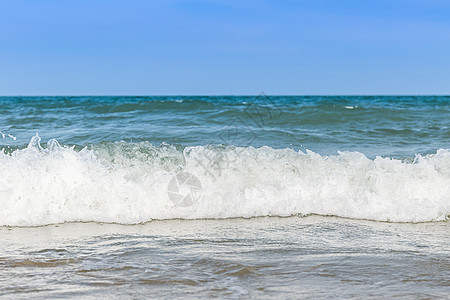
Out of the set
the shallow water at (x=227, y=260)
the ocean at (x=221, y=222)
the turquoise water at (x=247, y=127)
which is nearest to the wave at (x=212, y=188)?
the ocean at (x=221, y=222)

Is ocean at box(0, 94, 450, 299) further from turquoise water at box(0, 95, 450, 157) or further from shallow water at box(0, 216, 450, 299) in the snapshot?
turquoise water at box(0, 95, 450, 157)

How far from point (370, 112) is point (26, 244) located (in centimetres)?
1054

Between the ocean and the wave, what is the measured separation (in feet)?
0.05

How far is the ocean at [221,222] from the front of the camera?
9.31 ft

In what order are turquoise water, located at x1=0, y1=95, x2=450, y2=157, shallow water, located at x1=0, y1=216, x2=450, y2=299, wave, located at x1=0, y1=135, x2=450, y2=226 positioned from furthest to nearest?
turquoise water, located at x1=0, y1=95, x2=450, y2=157
wave, located at x1=0, y1=135, x2=450, y2=226
shallow water, located at x1=0, y1=216, x2=450, y2=299

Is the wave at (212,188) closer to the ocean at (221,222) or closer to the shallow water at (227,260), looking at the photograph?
the ocean at (221,222)

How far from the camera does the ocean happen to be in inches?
Answer: 112

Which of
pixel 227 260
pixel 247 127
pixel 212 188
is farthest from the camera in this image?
pixel 247 127

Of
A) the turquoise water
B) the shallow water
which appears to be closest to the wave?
the shallow water

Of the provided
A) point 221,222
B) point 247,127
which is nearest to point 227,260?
point 221,222

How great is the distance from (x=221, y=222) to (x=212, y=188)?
25.1 inches

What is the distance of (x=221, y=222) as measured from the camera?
181 inches

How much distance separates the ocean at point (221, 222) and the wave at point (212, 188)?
0.05 ft

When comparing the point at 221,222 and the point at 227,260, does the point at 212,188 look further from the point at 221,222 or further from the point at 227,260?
the point at 227,260
